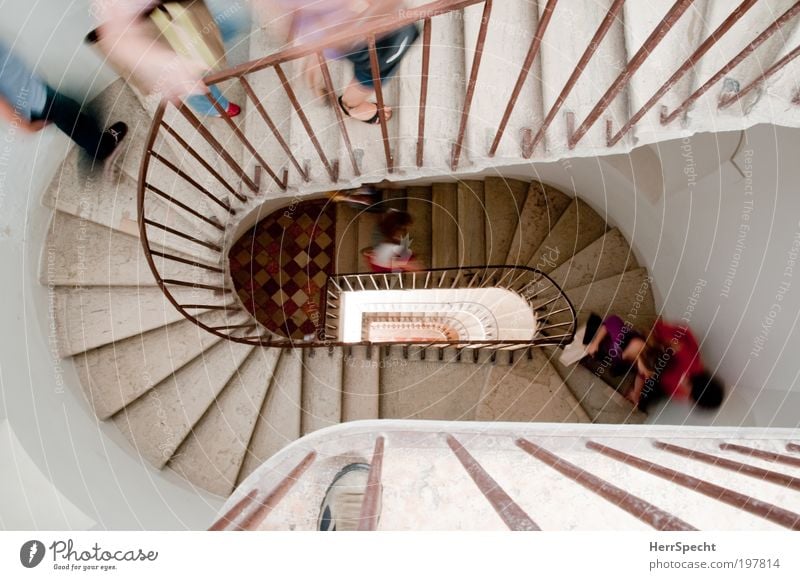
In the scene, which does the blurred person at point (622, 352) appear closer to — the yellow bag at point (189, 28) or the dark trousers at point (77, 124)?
the yellow bag at point (189, 28)

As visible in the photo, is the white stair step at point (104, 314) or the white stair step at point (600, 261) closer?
the white stair step at point (104, 314)

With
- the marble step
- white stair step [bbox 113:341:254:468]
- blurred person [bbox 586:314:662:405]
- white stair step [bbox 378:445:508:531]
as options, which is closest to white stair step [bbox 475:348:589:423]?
blurred person [bbox 586:314:662:405]

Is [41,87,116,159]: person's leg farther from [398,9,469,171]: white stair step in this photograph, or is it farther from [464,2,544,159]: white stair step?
[464,2,544,159]: white stair step

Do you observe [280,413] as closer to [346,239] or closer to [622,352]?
[346,239]

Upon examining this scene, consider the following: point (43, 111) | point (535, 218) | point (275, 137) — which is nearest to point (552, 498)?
point (275, 137)

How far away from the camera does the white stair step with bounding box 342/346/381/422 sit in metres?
3.33

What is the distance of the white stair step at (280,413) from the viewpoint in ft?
10.0

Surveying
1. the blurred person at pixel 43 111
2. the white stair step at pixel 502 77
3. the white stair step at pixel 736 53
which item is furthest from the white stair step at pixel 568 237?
the blurred person at pixel 43 111

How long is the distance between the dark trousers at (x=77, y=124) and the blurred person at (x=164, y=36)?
1.09 feet

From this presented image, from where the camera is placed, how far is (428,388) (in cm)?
352

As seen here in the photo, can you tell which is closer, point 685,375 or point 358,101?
point 358,101

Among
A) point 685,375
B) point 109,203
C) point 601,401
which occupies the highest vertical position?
point 109,203

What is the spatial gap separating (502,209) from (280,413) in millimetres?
2531

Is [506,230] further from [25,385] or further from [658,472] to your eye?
[25,385]
